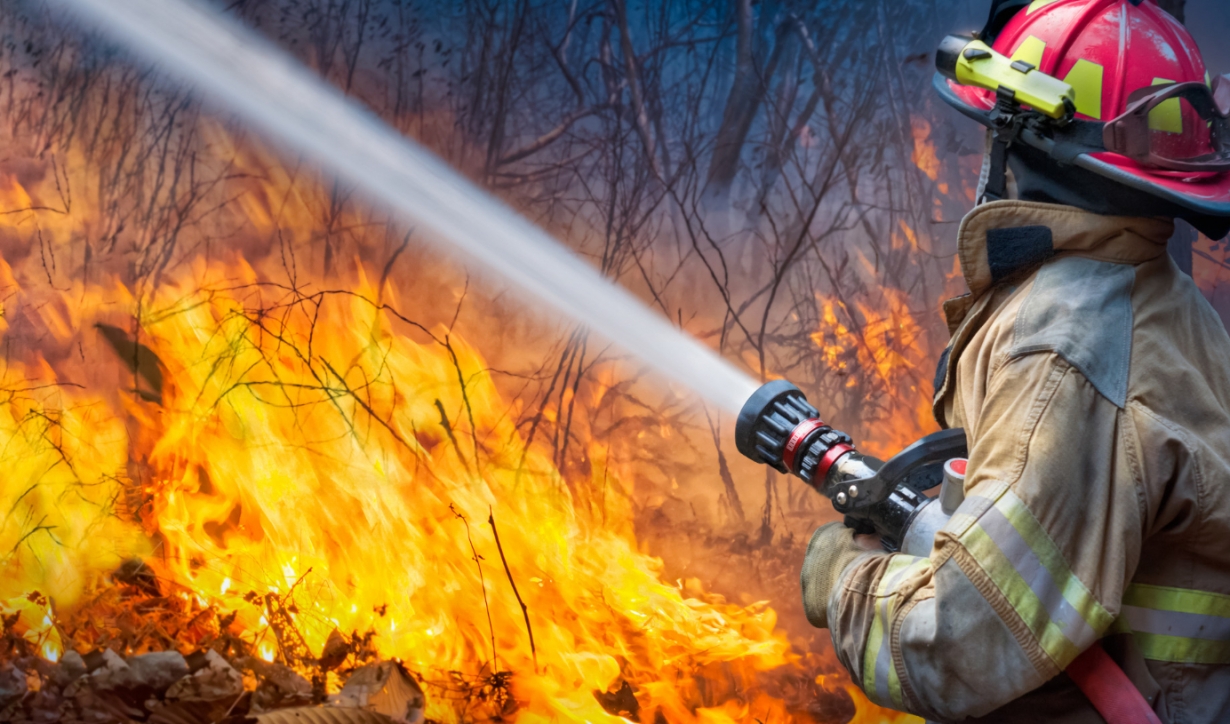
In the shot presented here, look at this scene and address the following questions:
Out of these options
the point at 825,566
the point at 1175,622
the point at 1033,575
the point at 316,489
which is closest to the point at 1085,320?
the point at 1033,575

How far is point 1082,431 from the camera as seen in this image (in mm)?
1566

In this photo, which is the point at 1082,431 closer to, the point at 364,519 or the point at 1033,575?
the point at 1033,575

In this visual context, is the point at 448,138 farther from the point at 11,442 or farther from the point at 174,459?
the point at 11,442

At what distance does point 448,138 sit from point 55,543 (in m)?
2.51

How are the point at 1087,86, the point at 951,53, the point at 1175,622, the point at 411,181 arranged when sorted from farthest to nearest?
the point at 411,181 → the point at 951,53 → the point at 1087,86 → the point at 1175,622

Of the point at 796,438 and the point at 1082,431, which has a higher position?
the point at 1082,431

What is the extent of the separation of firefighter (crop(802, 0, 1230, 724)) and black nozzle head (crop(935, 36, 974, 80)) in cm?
11

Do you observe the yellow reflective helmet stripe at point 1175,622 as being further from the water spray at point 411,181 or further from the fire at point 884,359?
the water spray at point 411,181

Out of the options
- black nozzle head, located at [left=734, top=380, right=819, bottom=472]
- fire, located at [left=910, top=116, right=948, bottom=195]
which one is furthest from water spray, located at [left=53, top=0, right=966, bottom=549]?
black nozzle head, located at [left=734, top=380, right=819, bottom=472]

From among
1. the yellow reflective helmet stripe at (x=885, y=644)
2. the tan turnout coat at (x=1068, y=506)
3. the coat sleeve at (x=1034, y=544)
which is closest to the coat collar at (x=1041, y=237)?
the tan turnout coat at (x=1068, y=506)

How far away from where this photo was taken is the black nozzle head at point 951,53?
1.96m

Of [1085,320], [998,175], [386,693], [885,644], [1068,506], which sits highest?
[998,175]

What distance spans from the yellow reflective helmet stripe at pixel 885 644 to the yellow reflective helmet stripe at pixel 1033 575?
0.14 m

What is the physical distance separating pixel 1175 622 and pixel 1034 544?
0.41 meters
